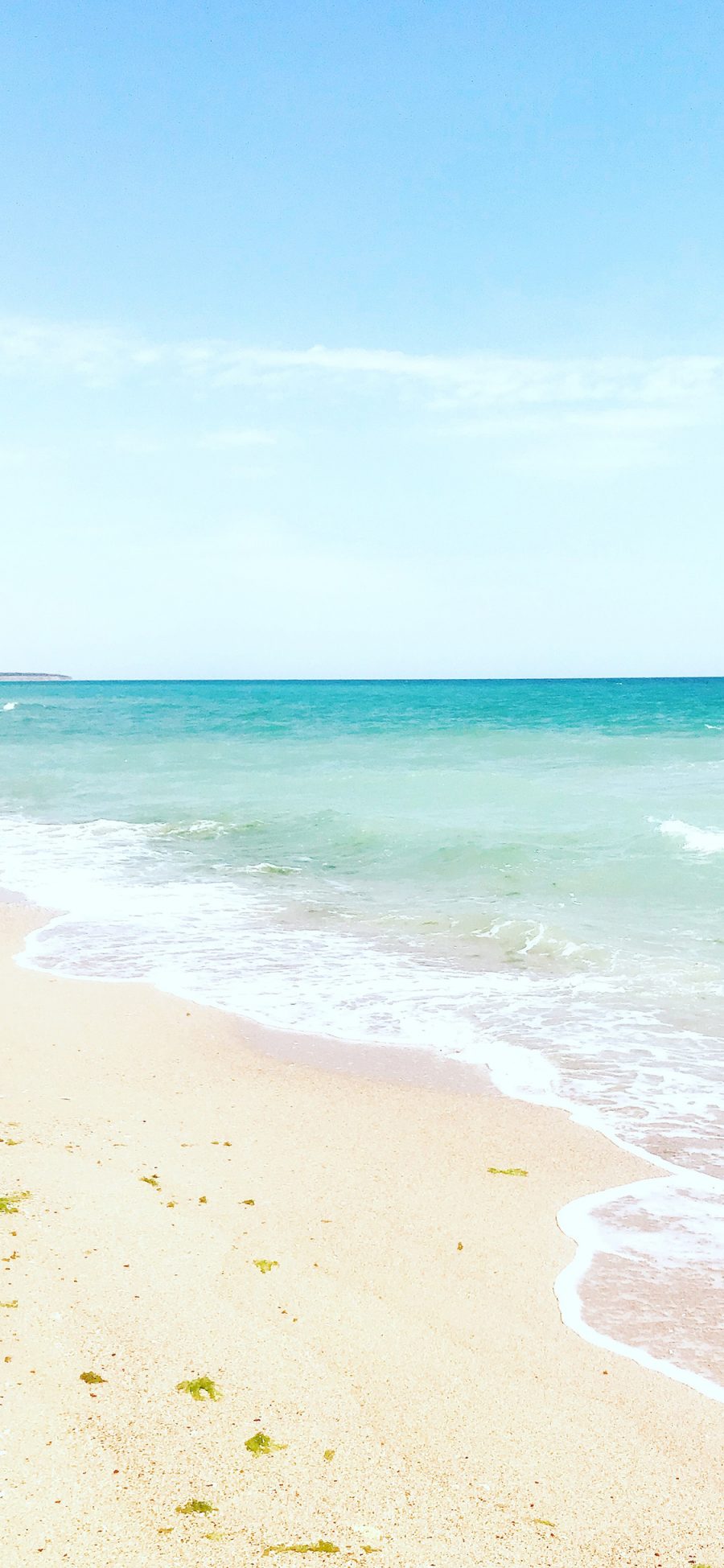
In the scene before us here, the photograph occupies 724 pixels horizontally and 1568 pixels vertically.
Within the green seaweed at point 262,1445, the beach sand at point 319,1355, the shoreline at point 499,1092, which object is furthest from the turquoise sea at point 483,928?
the green seaweed at point 262,1445

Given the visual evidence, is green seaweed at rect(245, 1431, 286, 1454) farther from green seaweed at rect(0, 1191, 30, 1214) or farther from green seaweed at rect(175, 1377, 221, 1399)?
green seaweed at rect(0, 1191, 30, 1214)

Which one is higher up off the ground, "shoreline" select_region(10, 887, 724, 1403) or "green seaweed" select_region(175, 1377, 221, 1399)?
"green seaweed" select_region(175, 1377, 221, 1399)

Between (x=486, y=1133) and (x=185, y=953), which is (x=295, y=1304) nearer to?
(x=486, y=1133)

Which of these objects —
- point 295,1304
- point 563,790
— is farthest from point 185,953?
point 563,790

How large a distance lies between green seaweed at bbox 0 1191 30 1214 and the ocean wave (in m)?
13.7

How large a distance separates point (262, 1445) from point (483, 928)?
945 cm

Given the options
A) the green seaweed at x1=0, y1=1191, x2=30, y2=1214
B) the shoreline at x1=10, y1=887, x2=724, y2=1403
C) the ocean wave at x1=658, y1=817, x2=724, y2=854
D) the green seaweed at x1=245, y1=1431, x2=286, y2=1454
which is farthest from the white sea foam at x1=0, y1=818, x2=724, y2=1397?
the ocean wave at x1=658, y1=817, x2=724, y2=854

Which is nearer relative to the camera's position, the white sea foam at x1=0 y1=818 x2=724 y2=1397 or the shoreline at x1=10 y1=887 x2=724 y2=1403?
the shoreline at x1=10 y1=887 x2=724 y2=1403

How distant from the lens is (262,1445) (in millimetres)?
3652

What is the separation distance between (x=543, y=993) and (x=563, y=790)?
15.8m

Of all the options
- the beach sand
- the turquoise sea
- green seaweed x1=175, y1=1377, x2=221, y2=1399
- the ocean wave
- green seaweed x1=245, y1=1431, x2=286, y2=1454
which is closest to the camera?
the beach sand

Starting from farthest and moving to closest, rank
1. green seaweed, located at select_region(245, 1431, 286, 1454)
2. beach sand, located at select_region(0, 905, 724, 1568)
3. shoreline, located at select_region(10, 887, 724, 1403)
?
shoreline, located at select_region(10, 887, 724, 1403)
green seaweed, located at select_region(245, 1431, 286, 1454)
beach sand, located at select_region(0, 905, 724, 1568)

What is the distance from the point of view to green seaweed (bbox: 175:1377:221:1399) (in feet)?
12.9

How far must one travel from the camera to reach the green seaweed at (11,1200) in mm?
5254
